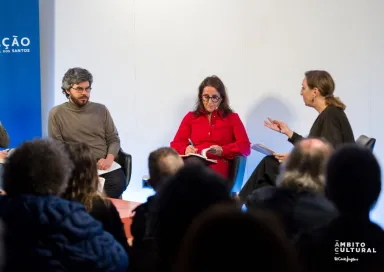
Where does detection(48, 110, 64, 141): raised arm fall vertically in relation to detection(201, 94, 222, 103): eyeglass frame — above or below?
below

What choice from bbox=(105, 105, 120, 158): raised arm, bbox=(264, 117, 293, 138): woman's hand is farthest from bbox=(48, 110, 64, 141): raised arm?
bbox=(264, 117, 293, 138): woman's hand

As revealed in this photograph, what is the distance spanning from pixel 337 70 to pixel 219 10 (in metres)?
1.35

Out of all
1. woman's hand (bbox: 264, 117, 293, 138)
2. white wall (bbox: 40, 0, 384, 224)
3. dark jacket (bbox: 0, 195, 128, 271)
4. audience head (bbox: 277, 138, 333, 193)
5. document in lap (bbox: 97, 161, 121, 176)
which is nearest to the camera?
dark jacket (bbox: 0, 195, 128, 271)

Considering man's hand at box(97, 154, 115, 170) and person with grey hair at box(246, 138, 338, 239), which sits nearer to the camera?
person with grey hair at box(246, 138, 338, 239)

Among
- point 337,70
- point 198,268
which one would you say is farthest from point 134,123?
point 198,268

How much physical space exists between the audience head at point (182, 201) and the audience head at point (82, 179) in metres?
0.82

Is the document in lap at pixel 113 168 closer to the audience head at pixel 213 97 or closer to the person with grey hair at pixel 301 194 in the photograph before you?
the audience head at pixel 213 97

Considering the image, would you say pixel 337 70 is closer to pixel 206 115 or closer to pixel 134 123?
pixel 206 115

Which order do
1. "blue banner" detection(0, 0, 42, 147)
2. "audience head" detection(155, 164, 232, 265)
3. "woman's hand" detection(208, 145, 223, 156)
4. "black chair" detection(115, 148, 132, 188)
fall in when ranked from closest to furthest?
"audience head" detection(155, 164, 232, 265)
"woman's hand" detection(208, 145, 223, 156)
"black chair" detection(115, 148, 132, 188)
"blue banner" detection(0, 0, 42, 147)

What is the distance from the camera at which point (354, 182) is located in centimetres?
175

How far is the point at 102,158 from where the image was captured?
499 centimetres

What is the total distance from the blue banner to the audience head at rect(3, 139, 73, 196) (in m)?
3.98

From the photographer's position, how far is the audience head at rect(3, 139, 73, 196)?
1927 millimetres

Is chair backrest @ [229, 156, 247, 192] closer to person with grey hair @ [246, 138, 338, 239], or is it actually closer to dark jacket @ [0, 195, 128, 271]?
person with grey hair @ [246, 138, 338, 239]
